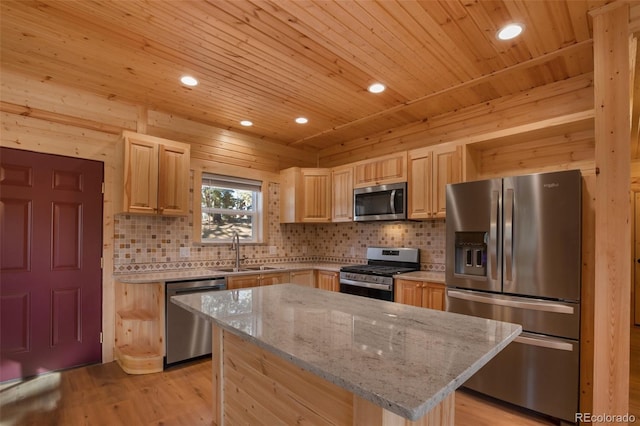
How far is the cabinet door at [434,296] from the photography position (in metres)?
3.12

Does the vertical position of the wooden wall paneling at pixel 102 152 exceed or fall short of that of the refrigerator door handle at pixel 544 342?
it exceeds it

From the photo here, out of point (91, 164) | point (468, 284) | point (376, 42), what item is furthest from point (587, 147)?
point (91, 164)

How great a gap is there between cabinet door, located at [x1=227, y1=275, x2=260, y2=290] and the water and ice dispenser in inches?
86.2

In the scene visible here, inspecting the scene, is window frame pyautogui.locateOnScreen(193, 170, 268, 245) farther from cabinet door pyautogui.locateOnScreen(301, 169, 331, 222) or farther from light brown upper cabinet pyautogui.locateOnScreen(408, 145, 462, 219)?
light brown upper cabinet pyautogui.locateOnScreen(408, 145, 462, 219)

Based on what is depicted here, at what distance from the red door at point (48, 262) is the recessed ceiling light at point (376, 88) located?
2.86 meters

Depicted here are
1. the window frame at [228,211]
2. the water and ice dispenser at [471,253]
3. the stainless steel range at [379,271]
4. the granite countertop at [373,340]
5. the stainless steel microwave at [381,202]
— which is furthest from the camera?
the window frame at [228,211]

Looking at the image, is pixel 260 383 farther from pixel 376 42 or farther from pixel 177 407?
pixel 376 42

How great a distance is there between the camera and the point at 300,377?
1.39 m

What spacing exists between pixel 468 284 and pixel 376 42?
6.85 ft

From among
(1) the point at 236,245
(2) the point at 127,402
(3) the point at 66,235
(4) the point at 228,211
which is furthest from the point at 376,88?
(2) the point at 127,402

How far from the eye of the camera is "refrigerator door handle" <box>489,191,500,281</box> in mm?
2627

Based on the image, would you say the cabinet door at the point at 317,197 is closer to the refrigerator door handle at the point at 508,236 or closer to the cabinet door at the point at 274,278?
the cabinet door at the point at 274,278

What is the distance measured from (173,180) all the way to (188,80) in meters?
1.09

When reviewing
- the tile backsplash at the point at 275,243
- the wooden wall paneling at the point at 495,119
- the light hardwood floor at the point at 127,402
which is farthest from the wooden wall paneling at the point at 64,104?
the wooden wall paneling at the point at 495,119
